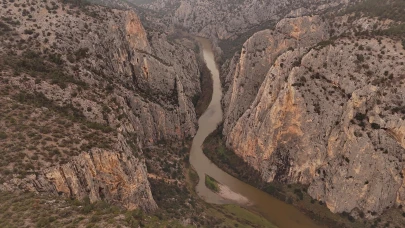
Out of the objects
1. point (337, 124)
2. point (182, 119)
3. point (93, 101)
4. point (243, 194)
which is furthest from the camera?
point (182, 119)

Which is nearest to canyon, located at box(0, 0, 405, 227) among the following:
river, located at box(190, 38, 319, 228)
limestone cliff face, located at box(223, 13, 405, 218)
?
limestone cliff face, located at box(223, 13, 405, 218)

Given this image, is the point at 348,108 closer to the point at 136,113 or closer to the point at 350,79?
the point at 350,79

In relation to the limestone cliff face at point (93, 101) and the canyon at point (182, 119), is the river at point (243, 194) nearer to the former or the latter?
the canyon at point (182, 119)

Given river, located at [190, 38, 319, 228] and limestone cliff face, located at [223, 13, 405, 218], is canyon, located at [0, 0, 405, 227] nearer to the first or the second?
limestone cliff face, located at [223, 13, 405, 218]

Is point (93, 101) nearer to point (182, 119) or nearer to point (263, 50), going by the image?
point (182, 119)

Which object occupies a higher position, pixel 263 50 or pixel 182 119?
pixel 263 50

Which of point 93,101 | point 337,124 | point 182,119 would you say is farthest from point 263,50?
point 93,101

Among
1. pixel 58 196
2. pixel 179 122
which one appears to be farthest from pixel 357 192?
pixel 58 196
